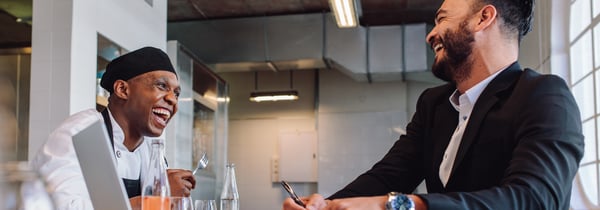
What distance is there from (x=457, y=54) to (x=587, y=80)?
8.51 feet

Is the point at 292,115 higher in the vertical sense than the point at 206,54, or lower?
lower

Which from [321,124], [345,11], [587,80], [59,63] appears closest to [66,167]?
[59,63]

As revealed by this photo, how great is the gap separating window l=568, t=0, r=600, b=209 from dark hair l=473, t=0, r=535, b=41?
2256 mm

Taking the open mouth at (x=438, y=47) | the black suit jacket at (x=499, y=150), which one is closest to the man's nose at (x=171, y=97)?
the black suit jacket at (x=499, y=150)

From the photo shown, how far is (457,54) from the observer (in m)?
1.32

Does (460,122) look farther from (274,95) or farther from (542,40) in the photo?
(274,95)

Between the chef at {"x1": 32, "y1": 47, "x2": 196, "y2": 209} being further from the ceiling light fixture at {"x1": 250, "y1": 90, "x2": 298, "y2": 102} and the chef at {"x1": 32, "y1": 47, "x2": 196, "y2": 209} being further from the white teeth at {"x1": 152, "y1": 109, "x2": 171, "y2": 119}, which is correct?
the ceiling light fixture at {"x1": 250, "y1": 90, "x2": 298, "y2": 102}

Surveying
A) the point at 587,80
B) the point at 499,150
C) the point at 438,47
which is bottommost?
the point at 499,150

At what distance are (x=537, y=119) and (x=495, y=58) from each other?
0.88 ft

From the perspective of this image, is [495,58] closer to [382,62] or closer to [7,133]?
[7,133]

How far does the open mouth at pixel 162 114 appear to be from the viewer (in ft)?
6.75

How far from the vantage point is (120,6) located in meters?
3.84

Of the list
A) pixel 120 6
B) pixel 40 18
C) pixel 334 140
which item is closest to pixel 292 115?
pixel 334 140

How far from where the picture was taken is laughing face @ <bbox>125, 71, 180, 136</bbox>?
203 centimetres
